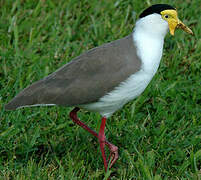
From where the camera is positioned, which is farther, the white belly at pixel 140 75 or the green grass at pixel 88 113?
the green grass at pixel 88 113

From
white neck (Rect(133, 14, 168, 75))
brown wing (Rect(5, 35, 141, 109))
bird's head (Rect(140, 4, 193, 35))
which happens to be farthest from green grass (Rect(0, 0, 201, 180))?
bird's head (Rect(140, 4, 193, 35))

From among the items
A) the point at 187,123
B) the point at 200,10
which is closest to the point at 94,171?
the point at 187,123

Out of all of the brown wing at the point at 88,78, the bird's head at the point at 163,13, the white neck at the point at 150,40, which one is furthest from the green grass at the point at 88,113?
the bird's head at the point at 163,13

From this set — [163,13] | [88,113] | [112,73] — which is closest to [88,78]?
[112,73]

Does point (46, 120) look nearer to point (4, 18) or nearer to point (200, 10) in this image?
point (4, 18)

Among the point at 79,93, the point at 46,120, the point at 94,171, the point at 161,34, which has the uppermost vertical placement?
the point at 161,34

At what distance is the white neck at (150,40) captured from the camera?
4.20 meters

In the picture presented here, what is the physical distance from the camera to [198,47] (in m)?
6.11

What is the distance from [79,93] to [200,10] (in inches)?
128

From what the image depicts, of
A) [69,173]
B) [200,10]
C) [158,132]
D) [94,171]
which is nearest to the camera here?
[69,173]

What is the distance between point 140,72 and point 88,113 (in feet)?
4.44

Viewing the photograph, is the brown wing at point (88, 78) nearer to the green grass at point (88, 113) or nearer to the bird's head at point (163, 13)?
the bird's head at point (163, 13)

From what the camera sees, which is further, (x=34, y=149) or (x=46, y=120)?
(x=46, y=120)

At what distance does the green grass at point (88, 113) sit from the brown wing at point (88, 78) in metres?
0.52
